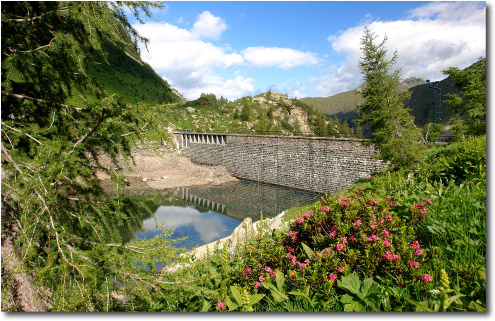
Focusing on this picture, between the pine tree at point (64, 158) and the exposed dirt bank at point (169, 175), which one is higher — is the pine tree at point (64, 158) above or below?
above

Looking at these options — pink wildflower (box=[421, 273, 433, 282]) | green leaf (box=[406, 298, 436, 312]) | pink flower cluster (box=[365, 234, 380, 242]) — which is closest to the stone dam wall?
pink flower cluster (box=[365, 234, 380, 242])

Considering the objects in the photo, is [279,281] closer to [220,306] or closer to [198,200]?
[220,306]

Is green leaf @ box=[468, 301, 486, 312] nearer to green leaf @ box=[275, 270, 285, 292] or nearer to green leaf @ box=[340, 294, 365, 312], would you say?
green leaf @ box=[340, 294, 365, 312]

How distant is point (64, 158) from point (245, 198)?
927 inches

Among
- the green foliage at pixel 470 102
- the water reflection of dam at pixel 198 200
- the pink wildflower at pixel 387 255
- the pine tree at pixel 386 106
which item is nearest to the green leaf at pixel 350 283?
the pink wildflower at pixel 387 255

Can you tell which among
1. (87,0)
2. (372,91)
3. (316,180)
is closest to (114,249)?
(87,0)

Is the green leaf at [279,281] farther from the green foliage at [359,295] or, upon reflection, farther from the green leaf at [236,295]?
the green foliage at [359,295]

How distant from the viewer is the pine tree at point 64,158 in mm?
2732

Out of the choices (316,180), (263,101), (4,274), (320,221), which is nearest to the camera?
(4,274)

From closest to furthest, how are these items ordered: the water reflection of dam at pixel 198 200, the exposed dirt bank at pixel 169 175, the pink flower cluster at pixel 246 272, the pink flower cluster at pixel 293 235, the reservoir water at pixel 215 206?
1. the pink flower cluster at pixel 246 272
2. the pink flower cluster at pixel 293 235
3. the reservoir water at pixel 215 206
4. the water reflection of dam at pixel 198 200
5. the exposed dirt bank at pixel 169 175

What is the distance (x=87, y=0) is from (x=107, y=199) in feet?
7.94

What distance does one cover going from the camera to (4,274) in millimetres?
2979

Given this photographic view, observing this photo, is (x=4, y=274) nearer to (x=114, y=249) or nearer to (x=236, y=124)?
(x=114, y=249)

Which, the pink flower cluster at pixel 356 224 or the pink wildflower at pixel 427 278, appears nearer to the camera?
the pink wildflower at pixel 427 278
